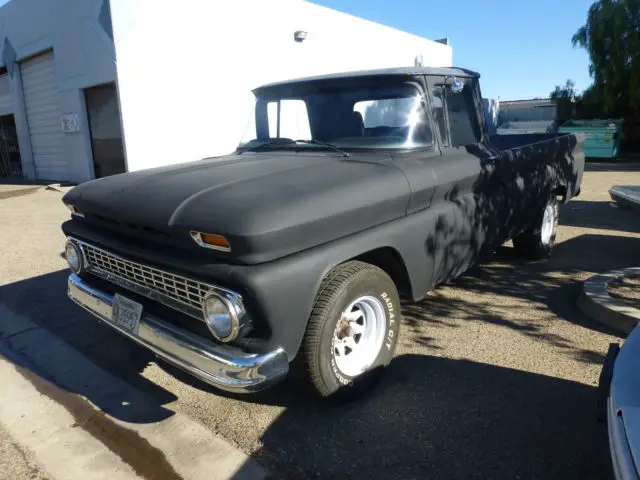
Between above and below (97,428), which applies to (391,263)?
above

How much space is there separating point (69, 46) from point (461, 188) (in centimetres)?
1191

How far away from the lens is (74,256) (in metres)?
3.43

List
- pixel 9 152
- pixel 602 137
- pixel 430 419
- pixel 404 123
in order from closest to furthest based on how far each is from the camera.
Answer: pixel 430 419, pixel 404 123, pixel 9 152, pixel 602 137

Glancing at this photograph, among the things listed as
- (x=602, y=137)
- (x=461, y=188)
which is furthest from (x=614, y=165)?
(x=461, y=188)

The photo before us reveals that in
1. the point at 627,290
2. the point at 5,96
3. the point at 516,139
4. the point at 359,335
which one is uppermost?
the point at 5,96

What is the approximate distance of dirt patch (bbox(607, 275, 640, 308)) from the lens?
4.14 m

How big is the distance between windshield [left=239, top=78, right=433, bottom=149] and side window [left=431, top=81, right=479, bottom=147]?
19cm

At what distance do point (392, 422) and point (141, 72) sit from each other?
1058 centimetres

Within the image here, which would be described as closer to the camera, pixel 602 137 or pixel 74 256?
pixel 74 256

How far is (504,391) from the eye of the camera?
3.06 m

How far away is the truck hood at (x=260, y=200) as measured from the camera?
7.84 feet

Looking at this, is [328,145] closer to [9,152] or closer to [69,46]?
[69,46]

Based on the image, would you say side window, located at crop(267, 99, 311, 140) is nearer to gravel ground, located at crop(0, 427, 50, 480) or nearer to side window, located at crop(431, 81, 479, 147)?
side window, located at crop(431, 81, 479, 147)

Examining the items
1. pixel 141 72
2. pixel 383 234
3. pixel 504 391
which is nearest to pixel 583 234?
pixel 504 391
